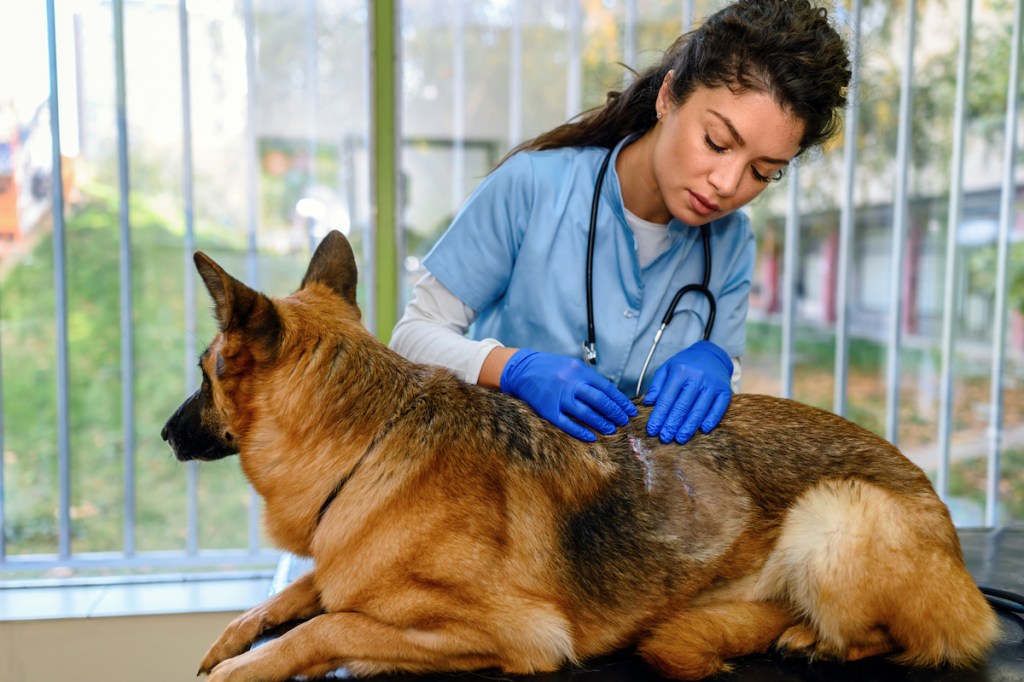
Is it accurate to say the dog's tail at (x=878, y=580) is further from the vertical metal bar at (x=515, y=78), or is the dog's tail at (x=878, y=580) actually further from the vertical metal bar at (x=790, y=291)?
Result: the vertical metal bar at (x=515, y=78)

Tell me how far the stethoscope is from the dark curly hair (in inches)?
11.6

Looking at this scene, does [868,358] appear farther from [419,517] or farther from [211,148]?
[211,148]

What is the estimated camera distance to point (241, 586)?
2.59 meters

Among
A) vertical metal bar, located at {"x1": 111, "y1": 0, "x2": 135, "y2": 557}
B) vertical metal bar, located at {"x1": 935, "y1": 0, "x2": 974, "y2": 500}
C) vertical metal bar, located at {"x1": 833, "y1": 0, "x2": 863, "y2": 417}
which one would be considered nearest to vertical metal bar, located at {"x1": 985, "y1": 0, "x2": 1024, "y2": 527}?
vertical metal bar, located at {"x1": 935, "y1": 0, "x2": 974, "y2": 500}

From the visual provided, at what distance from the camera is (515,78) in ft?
9.38

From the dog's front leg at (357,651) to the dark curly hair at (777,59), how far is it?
3.92 feet

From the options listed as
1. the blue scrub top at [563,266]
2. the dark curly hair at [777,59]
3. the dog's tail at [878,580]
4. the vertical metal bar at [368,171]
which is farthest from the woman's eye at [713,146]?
the vertical metal bar at [368,171]

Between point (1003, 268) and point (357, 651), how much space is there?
9.67ft

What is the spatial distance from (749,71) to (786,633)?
1.11 meters

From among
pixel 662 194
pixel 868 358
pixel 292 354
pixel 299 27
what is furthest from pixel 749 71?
pixel 868 358

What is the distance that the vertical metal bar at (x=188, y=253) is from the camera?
2.49 metres

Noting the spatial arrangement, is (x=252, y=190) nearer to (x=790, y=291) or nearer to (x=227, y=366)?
(x=227, y=366)

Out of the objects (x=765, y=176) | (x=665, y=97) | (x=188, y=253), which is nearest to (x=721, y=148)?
(x=765, y=176)

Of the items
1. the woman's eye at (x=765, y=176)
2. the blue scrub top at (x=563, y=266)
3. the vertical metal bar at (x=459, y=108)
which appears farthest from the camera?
the vertical metal bar at (x=459, y=108)
